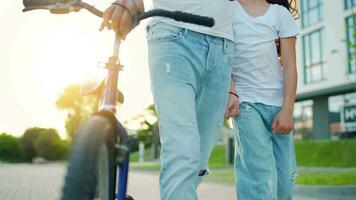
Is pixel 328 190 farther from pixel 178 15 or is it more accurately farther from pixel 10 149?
pixel 10 149

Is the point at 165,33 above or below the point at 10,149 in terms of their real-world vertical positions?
above

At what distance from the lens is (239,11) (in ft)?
11.5

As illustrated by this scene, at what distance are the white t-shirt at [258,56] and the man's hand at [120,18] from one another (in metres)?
1.29

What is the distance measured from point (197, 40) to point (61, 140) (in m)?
54.4

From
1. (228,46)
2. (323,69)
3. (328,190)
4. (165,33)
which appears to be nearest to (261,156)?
(228,46)

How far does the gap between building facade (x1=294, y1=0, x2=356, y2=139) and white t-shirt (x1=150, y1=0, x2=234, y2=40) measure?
27.0 m

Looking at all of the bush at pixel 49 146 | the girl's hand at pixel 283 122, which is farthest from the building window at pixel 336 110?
the girl's hand at pixel 283 122

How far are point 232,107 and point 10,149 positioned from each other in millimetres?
55282

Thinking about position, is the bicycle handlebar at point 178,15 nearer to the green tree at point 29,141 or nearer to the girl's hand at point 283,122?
the girl's hand at point 283,122

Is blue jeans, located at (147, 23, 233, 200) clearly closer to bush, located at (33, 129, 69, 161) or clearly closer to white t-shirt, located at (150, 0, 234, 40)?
white t-shirt, located at (150, 0, 234, 40)

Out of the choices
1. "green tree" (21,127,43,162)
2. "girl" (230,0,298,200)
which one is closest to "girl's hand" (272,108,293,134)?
"girl" (230,0,298,200)

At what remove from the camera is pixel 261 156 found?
330 cm

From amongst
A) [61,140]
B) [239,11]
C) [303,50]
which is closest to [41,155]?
[61,140]

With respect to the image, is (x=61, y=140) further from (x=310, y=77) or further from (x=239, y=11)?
(x=239, y=11)
